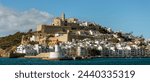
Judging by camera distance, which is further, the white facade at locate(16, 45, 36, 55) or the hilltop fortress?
the hilltop fortress

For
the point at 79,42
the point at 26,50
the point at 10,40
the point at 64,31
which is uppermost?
the point at 64,31

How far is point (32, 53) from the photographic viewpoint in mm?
33625

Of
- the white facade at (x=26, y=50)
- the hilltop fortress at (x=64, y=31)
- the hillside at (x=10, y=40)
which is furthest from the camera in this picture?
the hillside at (x=10, y=40)

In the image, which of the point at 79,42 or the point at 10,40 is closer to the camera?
the point at 79,42

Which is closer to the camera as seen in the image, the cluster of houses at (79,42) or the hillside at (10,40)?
the cluster of houses at (79,42)

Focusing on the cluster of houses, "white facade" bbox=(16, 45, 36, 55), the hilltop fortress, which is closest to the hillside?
the cluster of houses

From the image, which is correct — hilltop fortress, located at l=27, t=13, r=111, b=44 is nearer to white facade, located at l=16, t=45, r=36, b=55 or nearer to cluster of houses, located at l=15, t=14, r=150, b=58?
cluster of houses, located at l=15, t=14, r=150, b=58

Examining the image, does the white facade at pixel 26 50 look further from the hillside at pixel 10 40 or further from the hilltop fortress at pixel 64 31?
the hillside at pixel 10 40

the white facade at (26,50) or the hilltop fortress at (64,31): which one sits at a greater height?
the hilltop fortress at (64,31)

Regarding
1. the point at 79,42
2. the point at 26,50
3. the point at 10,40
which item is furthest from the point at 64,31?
the point at 26,50

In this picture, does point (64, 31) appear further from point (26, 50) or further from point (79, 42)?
point (26, 50)

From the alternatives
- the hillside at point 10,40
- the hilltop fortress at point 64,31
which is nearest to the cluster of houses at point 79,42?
the hilltop fortress at point 64,31

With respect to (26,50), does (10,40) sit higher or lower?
higher

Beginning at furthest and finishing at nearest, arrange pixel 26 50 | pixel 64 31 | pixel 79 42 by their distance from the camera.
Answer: pixel 64 31, pixel 79 42, pixel 26 50
